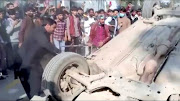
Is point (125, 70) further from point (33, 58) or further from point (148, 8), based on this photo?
point (148, 8)

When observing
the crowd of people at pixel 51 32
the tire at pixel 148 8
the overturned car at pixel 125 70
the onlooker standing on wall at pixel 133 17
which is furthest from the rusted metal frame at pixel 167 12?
the onlooker standing on wall at pixel 133 17

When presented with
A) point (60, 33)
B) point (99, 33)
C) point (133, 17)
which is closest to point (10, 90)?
point (60, 33)

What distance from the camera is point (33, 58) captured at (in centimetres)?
505

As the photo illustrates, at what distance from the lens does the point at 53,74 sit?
424cm

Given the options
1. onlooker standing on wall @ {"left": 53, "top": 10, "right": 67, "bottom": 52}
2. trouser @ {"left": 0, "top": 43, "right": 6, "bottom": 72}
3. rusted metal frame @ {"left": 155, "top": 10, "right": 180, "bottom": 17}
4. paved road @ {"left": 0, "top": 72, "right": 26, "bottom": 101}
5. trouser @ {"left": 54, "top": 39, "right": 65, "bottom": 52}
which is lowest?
paved road @ {"left": 0, "top": 72, "right": 26, "bottom": 101}

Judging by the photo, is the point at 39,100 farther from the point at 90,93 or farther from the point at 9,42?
the point at 9,42

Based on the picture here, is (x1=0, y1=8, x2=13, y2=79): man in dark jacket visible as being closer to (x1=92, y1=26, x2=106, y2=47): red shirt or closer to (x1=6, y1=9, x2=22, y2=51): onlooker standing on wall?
(x1=6, y1=9, x2=22, y2=51): onlooker standing on wall

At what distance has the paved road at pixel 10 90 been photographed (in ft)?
20.5

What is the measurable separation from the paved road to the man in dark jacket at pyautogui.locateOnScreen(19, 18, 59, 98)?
3.69 ft

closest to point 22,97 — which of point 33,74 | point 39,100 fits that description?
point 33,74

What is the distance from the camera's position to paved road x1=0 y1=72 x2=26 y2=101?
6234mm

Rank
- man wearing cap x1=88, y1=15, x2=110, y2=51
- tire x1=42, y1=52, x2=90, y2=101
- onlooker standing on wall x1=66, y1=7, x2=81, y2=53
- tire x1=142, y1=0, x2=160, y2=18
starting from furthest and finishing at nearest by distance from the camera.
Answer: onlooker standing on wall x1=66, y1=7, x2=81, y2=53 → man wearing cap x1=88, y1=15, x2=110, y2=51 → tire x1=142, y1=0, x2=160, y2=18 → tire x1=42, y1=52, x2=90, y2=101

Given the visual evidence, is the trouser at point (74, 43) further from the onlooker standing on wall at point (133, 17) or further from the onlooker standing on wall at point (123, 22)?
the onlooker standing on wall at point (133, 17)

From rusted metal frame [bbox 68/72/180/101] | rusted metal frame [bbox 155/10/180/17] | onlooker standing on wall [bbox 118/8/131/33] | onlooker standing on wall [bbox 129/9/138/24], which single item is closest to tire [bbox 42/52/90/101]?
rusted metal frame [bbox 68/72/180/101]
